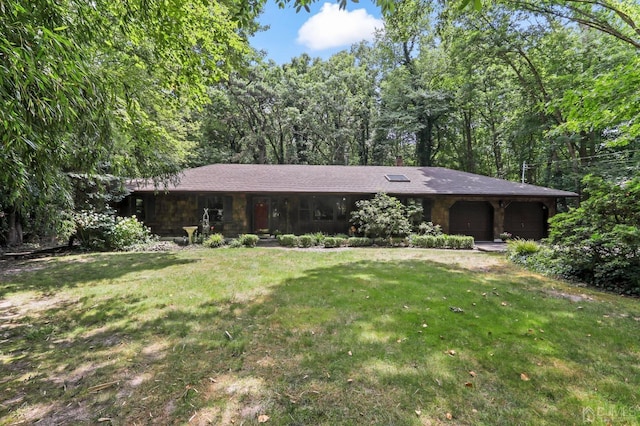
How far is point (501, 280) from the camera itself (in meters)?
6.93

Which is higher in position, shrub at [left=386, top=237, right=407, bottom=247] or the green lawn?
shrub at [left=386, top=237, right=407, bottom=247]

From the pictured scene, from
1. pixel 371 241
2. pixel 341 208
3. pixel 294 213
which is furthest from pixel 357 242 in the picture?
pixel 294 213

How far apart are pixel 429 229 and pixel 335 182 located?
16.1 feet

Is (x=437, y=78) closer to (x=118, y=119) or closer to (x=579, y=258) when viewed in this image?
(x=579, y=258)

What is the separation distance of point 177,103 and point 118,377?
6.13m

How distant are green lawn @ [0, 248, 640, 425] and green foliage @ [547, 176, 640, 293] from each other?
1101 mm

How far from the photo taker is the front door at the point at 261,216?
49.2 feet

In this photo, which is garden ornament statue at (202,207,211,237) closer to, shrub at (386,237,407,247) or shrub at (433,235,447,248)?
shrub at (386,237,407,247)

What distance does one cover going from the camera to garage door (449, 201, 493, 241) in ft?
50.2

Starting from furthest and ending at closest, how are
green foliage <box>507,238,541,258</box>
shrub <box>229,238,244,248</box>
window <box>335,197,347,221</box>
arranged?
window <box>335,197,347,221</box>
shrub <box>229,238,244,248</box>
green foliage <box>507,238,541,258</box>

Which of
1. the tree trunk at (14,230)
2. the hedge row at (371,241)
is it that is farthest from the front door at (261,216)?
the tree trunk at (14,230)

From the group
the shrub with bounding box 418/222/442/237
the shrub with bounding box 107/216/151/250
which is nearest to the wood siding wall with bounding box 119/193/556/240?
the shrub with bounding box 418/222/442/237

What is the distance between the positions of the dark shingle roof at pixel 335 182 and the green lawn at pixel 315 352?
7.54 m

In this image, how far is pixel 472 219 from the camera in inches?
604
